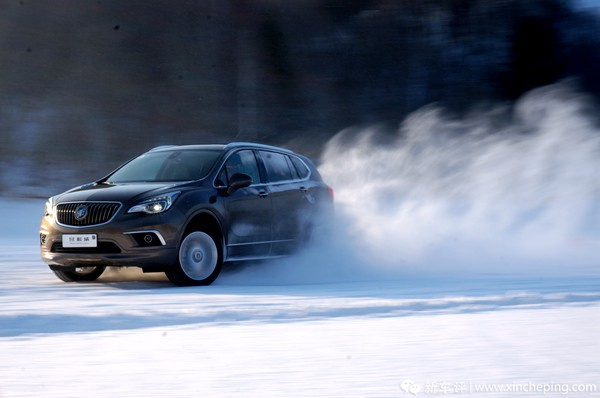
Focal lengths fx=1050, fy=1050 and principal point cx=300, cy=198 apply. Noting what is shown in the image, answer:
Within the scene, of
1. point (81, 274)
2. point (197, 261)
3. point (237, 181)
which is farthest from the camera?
point (81, 274)

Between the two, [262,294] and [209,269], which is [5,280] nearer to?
[209,269]

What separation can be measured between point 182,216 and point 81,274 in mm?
1595

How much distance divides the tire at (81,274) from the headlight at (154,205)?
1.36 metres

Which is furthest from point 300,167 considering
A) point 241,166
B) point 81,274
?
point 81,274

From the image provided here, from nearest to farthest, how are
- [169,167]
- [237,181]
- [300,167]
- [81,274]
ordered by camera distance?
[237,181] → [81,274] → [169,167] → [300,167]

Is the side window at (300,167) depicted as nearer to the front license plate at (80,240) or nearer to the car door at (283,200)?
the car door at (283,200)

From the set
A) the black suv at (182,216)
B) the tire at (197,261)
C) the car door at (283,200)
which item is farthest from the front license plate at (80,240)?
the car door at (283,200)

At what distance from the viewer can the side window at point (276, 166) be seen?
39.4 feet

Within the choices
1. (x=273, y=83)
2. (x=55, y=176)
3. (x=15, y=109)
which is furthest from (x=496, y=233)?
(x=273, y=83)

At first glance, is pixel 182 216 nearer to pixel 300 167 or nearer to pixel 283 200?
pixel 283 200

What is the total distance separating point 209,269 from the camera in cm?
1058

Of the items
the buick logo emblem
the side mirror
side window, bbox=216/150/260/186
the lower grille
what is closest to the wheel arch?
the side mirror

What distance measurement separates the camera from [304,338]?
6941 mm

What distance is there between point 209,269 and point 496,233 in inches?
215
